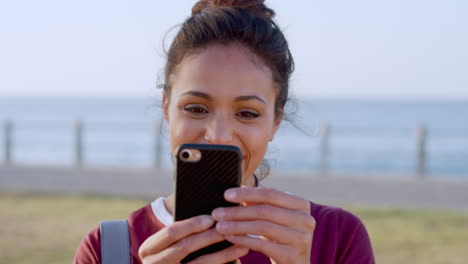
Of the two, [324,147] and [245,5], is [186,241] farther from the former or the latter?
[324,147]

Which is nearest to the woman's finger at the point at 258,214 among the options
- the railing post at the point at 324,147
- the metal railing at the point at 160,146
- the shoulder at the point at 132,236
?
the shoulder at the point at 132,236

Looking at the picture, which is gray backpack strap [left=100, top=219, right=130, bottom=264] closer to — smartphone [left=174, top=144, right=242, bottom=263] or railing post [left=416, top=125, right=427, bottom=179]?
smartphone [left=174, top=144, right=242, bottom=263]

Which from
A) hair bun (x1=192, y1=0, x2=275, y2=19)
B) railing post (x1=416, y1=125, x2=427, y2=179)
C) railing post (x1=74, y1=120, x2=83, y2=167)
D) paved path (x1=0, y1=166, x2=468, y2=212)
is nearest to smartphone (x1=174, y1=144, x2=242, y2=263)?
hair bun (x1=192, y1=0, x2=275, y2=19)

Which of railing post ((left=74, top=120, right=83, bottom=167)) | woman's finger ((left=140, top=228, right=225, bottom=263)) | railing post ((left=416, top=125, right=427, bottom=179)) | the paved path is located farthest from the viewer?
railing post ((left=74, top=120, right=83, bottom=167))

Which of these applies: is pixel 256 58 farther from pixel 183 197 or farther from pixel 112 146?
pixel 112 146

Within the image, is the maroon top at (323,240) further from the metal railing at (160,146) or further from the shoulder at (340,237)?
the metal railing at (160,146)

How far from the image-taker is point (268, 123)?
2.14m

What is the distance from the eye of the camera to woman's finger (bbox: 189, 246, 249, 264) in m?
1.77

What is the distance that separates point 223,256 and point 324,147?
14525 millimetres

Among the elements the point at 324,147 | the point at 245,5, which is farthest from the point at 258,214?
the point at 324,147

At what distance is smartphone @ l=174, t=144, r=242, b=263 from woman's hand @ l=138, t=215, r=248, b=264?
3cm

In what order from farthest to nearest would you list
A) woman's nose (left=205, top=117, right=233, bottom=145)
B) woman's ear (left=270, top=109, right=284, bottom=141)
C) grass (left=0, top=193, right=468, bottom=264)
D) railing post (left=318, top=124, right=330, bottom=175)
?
railing post (left=318, top=124, right=330, bottom=175)
grass (left=0, top=193, right=468, bottom=264)
woman's ear (left=270, top=109, right=284, bottom=141)
woman's nose (left=205, top=117, right=233, bottom=145)

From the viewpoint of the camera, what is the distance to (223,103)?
2.04 metres

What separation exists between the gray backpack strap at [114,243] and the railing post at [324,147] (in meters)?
13.7
